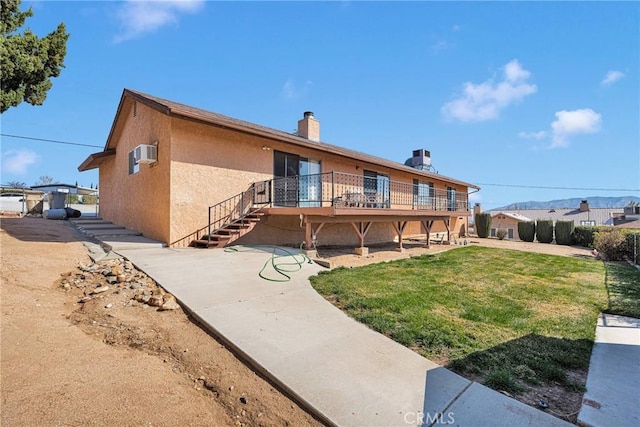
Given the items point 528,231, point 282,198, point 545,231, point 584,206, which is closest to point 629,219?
point 584,206

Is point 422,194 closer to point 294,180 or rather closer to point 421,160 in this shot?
point 421,160

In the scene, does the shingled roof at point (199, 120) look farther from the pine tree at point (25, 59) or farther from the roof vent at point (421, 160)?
the roof vent at point (421, 160)

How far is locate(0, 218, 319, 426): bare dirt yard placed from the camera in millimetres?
2330

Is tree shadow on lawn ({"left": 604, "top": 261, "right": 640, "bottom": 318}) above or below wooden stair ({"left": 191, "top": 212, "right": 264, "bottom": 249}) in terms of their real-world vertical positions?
below

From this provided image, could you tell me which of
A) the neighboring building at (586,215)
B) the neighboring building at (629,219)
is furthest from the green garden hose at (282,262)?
the neighboring building at (586,215)

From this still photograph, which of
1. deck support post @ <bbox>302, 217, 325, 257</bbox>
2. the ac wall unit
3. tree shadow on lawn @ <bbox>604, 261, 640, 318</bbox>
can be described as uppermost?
the ac wall unit

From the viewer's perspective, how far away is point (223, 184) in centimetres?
984

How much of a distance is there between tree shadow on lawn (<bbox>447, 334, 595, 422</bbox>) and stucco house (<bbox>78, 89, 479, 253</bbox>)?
554cm

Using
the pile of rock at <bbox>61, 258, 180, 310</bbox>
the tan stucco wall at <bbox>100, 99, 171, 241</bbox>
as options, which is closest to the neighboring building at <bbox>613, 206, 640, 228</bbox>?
the tan stucco wall at <bbox>100, 99, 171, 241</bbox>

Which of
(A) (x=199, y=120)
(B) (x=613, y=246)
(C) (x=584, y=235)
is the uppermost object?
(A) (x=199, y=120)

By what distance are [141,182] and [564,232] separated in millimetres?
24730

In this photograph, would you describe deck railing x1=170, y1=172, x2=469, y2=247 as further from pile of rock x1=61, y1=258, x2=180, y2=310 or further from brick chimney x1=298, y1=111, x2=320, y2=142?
brick chimney x1=298, y1=111, x2=320, y2=142

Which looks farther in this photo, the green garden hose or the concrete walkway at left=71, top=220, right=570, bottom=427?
the green garden hose

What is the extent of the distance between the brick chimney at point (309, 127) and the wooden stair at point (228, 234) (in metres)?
7.16
